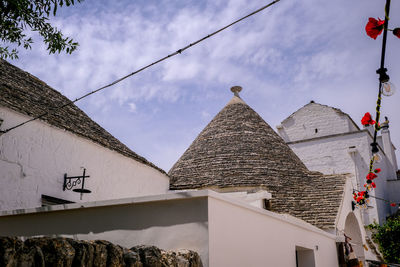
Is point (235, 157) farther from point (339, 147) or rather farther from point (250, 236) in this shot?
point (339, 147)

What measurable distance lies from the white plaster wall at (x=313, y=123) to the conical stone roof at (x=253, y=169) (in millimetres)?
8324

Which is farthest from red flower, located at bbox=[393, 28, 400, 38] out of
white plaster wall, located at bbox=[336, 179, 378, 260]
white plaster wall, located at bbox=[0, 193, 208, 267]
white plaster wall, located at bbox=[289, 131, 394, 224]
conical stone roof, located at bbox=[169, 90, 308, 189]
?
white plaster wall, located at bbox=[289, 131, 394, 224]

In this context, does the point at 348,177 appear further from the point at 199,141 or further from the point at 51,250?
the point at 51,250

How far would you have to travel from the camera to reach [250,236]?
5332 mm

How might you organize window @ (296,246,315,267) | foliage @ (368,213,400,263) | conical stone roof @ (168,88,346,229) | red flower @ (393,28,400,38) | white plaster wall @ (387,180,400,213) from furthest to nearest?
white plaster wall @ (387,180,400,213)
foliage @ (368,213,400,263)
conical stone roof @ (168,88,346,229)
window @ (296,246,315,267)
red flower @ (393,28,400,38)

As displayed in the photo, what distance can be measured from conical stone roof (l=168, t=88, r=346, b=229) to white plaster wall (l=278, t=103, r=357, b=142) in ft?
27.3

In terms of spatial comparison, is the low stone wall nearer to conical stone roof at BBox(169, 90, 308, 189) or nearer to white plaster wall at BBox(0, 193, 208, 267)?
white plaster wall at BBox(0, 193, 208, 267)

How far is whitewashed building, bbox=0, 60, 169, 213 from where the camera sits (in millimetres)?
7348

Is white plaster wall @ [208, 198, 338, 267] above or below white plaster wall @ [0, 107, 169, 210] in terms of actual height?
below

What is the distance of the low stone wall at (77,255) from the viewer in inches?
113

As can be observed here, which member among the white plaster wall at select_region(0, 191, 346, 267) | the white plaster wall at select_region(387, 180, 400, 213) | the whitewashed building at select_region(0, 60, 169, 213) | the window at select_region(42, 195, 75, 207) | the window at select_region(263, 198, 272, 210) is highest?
the white plaster wall at select_region(387, 180, 400, 213)

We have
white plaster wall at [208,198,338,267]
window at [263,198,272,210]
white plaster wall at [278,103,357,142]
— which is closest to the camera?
white plaster wall at [208,198,338,267]

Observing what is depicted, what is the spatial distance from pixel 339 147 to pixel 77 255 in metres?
20.6

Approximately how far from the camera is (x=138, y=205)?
497 cm
